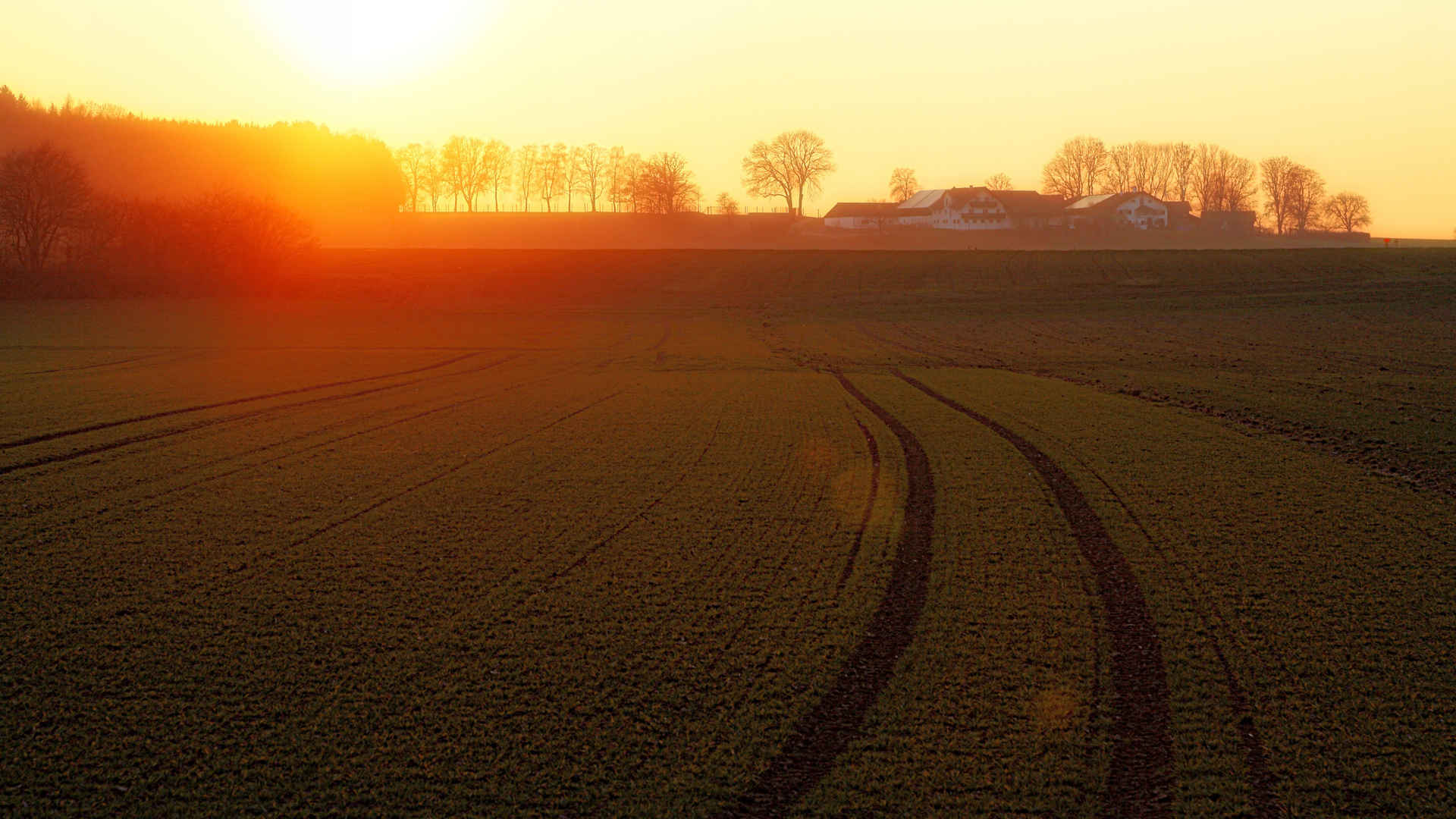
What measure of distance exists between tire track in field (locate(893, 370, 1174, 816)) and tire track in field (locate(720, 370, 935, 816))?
1580 millimetres

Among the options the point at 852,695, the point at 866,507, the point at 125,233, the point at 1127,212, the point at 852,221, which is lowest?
the point at 852,695

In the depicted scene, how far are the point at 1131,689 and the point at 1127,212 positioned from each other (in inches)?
5364

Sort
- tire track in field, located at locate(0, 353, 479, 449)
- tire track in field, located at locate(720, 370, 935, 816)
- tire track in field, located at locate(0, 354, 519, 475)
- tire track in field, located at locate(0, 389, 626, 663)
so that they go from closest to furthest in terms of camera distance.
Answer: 1. tire track in field, located at locate(720, 370, 935, 816)
2. tire track in field, located at locate(0, 389, 626, 663)
3. tire track in field, located at locate(0, 354, 519, 475)
4. tire track in field, located at locate(0, 353, 479, 449)

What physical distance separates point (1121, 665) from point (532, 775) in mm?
4396

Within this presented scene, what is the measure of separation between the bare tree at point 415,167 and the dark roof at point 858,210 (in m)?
58.7

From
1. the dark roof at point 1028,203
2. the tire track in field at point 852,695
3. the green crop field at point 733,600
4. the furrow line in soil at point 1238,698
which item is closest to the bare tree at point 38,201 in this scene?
the green crop field at point 733,600

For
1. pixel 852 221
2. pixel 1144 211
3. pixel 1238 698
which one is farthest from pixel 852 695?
pixel 1144 211

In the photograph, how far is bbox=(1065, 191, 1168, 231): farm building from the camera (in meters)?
130

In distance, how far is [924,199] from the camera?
488 ft

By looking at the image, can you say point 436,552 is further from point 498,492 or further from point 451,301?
point 451,301

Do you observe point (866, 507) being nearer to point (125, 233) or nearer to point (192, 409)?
point (192, 409)

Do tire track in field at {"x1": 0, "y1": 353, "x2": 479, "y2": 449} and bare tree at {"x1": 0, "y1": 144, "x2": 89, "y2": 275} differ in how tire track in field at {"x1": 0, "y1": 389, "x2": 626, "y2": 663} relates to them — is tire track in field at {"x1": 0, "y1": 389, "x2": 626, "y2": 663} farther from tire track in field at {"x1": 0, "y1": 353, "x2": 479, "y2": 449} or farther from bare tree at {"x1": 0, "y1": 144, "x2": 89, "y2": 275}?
bare tree at {"x1": 0, "y1": 144, "x2": 89, "y2": 275}

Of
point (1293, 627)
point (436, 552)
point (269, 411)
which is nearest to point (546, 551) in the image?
point (436, 552)

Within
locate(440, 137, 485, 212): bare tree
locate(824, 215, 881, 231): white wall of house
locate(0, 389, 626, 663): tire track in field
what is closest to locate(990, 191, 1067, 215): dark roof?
locate(824, 215, 881, 231): white wall of house
